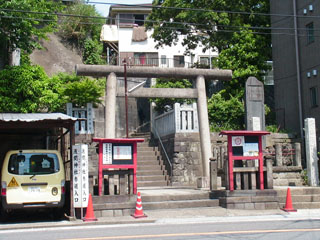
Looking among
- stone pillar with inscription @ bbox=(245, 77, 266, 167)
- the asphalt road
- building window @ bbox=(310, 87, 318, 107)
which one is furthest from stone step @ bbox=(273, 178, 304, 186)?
the asphalt road

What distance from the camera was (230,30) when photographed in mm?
28469

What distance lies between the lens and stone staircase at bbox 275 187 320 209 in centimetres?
1555

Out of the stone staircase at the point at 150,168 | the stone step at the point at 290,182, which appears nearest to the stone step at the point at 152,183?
the stone staircase at the point at 150,168

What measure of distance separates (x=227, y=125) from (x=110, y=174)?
47.3 ft

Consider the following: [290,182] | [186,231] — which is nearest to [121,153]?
[186,231]

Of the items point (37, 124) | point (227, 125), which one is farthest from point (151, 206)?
point (227, 125)

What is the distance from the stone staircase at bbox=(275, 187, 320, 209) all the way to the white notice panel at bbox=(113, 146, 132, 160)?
17.9 ft

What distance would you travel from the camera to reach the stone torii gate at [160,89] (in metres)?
17.7

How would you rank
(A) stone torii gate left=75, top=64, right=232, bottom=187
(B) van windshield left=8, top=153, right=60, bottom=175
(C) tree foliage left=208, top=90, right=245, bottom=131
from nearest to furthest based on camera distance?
(B) van windshield left=8, top=153, right=60, bottom=175, (A) stone torii gate left=75, top=64, right=232, bottom=187, (C) tree foliage left=208, top=90, right=245, bottom=131

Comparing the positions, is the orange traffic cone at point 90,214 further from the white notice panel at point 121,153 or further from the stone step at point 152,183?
the stone step at point 152,183

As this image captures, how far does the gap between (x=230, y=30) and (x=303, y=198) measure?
15.0 meters

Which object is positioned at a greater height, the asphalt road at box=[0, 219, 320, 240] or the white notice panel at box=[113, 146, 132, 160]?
the white notice panel at box=[113, 146, 132, 160]

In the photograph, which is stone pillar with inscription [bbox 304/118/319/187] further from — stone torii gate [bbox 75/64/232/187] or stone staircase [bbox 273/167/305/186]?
stone torii gate [bbox 75/64/232/187]

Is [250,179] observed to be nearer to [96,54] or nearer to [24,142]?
[24,142]
